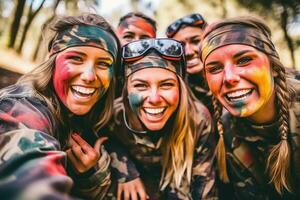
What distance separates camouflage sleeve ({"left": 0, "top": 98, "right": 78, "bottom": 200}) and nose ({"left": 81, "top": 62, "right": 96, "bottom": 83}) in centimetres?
62

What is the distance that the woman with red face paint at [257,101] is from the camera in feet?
10.0

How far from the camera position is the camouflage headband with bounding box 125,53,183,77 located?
3.64 m

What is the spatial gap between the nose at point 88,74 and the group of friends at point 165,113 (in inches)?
0.5

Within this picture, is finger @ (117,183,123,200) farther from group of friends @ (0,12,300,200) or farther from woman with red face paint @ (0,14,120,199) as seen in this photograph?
woman with red face paint @ (0,14,120,199)

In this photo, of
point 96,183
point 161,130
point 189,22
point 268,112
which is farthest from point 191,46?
point 96,183

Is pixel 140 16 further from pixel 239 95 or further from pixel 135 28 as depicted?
pixel 239 95

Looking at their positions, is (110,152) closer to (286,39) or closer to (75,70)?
(75,70)

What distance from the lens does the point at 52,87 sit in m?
3.20

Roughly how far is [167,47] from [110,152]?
4.65ft

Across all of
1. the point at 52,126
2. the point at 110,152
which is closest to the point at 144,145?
the point at 110,152

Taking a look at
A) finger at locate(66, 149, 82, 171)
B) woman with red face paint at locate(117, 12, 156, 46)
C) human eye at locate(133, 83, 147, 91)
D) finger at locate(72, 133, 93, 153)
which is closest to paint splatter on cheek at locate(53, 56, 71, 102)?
finger at locate(72, 133, 93, 153)

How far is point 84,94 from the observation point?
3180 millimetres

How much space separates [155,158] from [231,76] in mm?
1458

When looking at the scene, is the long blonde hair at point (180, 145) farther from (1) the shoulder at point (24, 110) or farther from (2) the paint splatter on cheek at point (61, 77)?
(1) the shoulder at point (24, 110)
